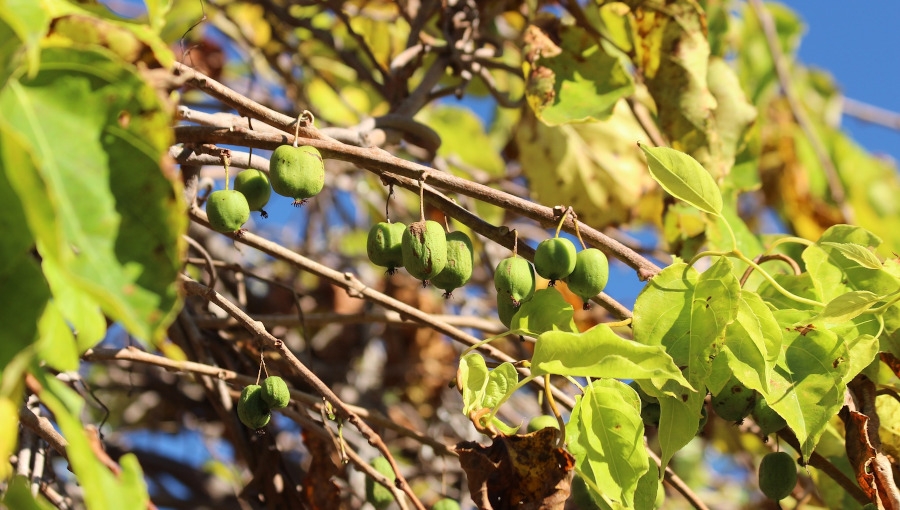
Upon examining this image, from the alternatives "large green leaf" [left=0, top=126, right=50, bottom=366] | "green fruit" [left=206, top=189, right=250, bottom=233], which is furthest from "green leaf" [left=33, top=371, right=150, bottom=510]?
"green fruit" [left=206, top=189, right=250, bottom=233]

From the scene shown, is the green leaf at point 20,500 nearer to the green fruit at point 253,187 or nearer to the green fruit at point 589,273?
the green fruit at point 253,187

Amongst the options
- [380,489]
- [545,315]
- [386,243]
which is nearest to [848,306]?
[545,315]

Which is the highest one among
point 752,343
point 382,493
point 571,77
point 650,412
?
point 571,77

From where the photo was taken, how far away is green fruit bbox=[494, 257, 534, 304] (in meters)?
1.48

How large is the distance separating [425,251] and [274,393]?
0.41 m

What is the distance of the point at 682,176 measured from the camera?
4.87ft

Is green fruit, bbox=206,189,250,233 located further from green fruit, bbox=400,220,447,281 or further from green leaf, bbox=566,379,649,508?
green leaf, bbox=566,379,649,508

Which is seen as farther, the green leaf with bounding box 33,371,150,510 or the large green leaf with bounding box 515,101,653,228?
the large green leaf with bounding box 515,101,653,228

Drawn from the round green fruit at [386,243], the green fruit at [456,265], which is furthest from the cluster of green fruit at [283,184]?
the green fruit at [456,265]

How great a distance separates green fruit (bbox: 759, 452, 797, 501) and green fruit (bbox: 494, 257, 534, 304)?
631 millimetres

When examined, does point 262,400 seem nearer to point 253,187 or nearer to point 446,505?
point 253,187

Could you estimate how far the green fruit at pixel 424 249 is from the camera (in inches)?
58.1

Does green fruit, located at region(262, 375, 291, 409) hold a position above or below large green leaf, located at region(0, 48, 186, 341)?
below

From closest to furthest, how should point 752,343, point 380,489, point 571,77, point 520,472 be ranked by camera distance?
point 752,343
point 520,472
point 380,489
point 571,77
